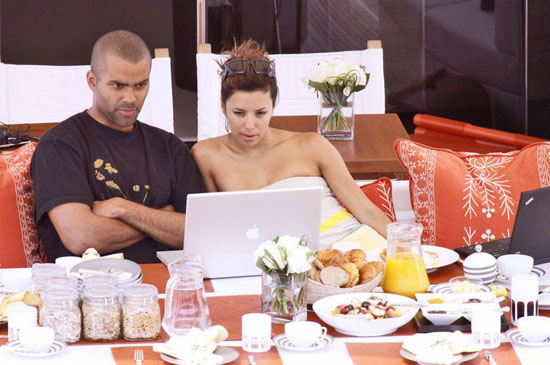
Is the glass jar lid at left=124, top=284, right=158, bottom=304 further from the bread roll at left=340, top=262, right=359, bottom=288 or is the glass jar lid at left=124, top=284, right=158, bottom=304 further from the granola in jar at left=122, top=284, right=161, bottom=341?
the bread roll at left=340, top=262, right=359, bottom=288

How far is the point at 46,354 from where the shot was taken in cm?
177

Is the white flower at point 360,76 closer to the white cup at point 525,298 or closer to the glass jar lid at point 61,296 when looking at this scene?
the white cup at point 525,298

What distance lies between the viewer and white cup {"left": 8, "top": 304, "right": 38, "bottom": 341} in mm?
1832

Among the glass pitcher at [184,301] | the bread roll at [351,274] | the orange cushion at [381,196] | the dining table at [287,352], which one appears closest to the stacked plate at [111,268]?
the dining table at [287,352]

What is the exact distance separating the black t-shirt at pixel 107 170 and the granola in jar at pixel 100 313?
2.65 ft

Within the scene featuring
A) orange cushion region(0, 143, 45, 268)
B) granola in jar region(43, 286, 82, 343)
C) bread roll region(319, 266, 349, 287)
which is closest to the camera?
granola in jar region(43, 286, 82, 343)

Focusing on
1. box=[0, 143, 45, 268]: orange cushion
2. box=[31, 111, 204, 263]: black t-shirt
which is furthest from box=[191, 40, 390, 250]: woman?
box=[0, 143, 45, 268]: orange cushion

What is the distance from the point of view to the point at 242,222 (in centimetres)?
218

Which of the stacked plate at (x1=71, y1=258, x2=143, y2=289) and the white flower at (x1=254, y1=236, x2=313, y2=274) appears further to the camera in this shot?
the stacked plate at (x1=71, y1=258, x2=143, y2=289)

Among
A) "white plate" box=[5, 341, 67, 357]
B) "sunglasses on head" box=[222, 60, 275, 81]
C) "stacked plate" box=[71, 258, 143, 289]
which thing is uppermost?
"sunglasses on head" box=[222, 60, 275, 81]

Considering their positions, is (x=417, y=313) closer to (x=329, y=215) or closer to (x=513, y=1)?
(x=329, y=215)

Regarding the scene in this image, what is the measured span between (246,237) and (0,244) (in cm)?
88

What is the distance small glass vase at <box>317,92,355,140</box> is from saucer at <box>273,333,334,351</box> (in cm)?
159

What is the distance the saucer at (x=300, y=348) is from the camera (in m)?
1.81
